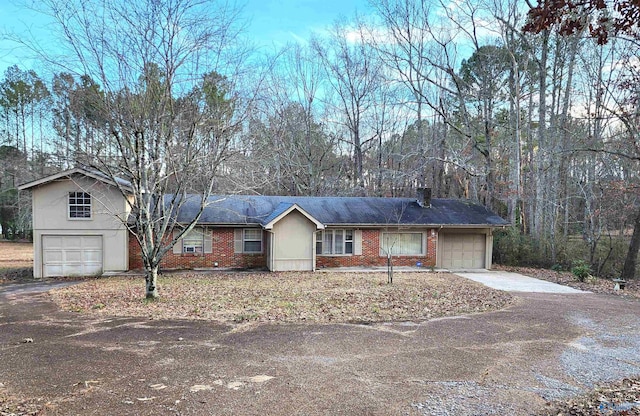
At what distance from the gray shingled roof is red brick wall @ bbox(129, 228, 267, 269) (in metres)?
0.89

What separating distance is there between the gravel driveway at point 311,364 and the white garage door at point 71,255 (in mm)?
7666

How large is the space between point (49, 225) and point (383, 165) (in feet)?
79.2

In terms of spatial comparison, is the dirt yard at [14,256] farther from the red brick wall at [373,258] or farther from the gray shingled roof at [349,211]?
the red brick wall at [373,258]

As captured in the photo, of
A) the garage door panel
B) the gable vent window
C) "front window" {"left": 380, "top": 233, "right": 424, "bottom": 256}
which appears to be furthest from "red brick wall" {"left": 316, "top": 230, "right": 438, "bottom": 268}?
the gable vent window

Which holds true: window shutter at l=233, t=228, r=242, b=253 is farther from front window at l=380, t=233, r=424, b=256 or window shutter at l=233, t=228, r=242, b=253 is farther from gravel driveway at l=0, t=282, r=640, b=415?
gravel driveway at l=0, t=282, r=640, b=415

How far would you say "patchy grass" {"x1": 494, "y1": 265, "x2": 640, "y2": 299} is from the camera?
45.8 ft

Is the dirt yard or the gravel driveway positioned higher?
the gravel driveway

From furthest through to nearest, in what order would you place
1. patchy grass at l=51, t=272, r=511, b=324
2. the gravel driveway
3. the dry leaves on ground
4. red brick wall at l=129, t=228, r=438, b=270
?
1. red brick wall at l=129, t=228, r=438, b=270
2. patchy grass at l=51, t=272, r=511, b=324
3. the gravel driveway
4. the dry leaves on ground

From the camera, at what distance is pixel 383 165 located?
3362 cm

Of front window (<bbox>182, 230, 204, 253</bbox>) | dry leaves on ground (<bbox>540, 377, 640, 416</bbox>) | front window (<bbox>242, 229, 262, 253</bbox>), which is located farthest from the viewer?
front window (<bbox>242, 229, 262, 253</bbox>)

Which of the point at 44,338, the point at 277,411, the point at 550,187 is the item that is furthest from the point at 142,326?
the point at 550,187

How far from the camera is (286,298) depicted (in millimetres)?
11375

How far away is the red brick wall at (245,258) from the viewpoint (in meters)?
17.9

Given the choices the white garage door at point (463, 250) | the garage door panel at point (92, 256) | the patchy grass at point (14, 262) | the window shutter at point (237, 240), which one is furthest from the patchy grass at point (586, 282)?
the patchy grass at point (14, 262)
